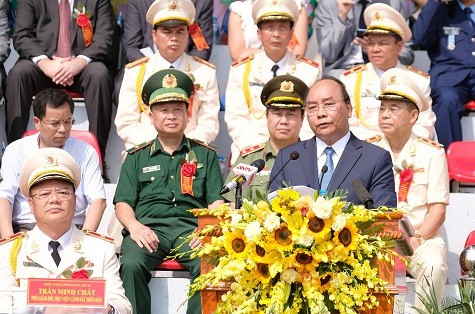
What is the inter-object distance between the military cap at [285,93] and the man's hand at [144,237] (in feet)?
4.02

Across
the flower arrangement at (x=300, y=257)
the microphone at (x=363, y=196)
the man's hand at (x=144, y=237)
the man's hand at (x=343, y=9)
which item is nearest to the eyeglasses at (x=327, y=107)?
the microphone at (x=363, y=196)

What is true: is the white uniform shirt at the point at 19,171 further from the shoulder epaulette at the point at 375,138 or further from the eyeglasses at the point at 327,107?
the eyeglasses at the point at 327,107

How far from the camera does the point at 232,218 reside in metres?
5.36

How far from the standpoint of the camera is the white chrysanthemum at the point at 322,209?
512cm

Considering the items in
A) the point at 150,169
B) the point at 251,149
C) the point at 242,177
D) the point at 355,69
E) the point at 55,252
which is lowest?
the point at 55,252

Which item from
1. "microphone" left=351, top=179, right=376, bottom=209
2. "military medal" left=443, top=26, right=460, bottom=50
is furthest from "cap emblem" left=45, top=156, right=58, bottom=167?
"military medal" left=443, top=26, right=460, bottom=50

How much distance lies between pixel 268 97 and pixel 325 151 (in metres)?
1.85

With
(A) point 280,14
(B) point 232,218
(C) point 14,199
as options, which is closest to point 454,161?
(A) point 280,14

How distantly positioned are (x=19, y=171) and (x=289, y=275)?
320cm

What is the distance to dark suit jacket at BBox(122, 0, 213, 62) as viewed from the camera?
32.1 feet

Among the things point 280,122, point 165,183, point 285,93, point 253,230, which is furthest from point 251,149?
point 253,230

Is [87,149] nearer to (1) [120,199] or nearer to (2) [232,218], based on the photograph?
(1) [120,199]

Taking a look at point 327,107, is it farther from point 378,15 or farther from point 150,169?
point 378,15

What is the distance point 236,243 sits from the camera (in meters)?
5.28
